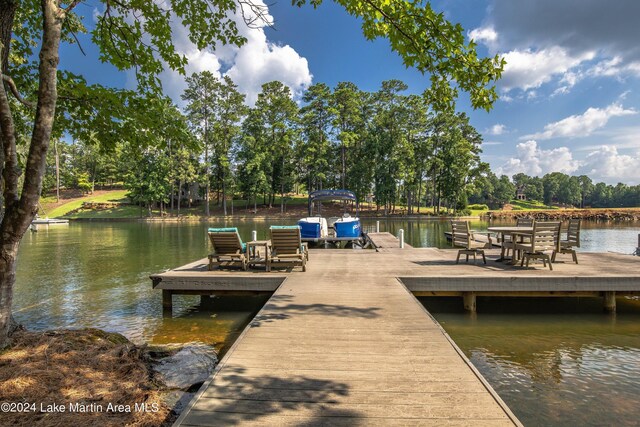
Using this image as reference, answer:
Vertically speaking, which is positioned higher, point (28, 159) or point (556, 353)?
point (28, 159)

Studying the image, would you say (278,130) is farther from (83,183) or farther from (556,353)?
(556,353)

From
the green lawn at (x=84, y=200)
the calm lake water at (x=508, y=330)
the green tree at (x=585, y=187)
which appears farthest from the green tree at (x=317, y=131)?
the green tree at (x=585, y=187)

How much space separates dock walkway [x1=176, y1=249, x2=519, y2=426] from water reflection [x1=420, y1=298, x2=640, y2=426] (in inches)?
51.2

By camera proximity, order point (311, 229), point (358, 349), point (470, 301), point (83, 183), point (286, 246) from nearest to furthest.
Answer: point (358, 349), point (470, 301), point (286, 246), point (311, 229), point (83, 183)

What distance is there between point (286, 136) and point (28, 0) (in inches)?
2139

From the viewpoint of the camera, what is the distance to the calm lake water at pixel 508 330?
14.7ft

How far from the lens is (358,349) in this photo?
13.8 ft

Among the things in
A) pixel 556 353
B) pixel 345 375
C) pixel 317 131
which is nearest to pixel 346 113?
pixel 317 131

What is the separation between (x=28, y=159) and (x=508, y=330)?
26.3ft

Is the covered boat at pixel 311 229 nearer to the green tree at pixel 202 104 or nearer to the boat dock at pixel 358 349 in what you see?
the boat dock at pixel 358 349

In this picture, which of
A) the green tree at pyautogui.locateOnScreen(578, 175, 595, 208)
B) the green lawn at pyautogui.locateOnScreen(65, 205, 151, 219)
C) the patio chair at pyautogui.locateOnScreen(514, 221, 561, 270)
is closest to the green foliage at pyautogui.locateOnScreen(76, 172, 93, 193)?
the green lawn at pyautogui.locateOnScreen(65, 205, 151, 219)

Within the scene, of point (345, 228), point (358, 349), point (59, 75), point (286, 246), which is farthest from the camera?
point (345, 228)

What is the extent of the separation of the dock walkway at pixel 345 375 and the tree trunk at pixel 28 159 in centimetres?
266

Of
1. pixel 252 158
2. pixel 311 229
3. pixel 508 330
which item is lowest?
pixel 508 330
